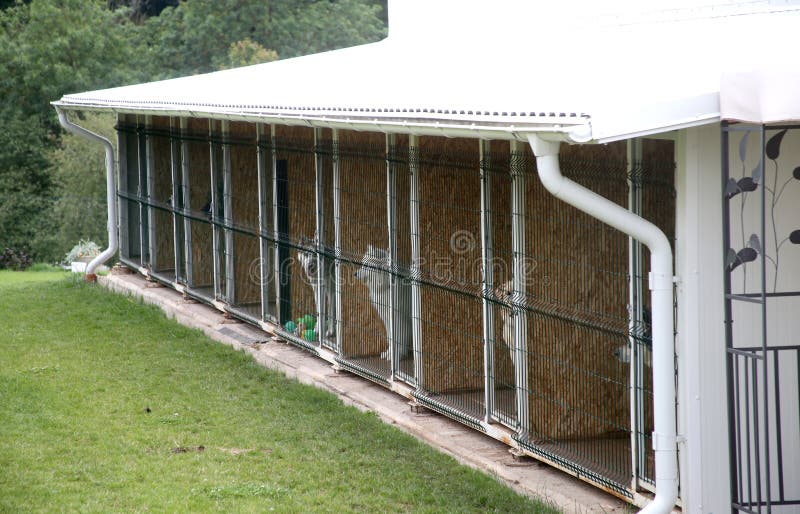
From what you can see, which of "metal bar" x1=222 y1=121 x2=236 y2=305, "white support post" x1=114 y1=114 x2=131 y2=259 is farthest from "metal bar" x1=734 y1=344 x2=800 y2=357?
"white support post" x1=114 y1=114 x2=131 y2=259

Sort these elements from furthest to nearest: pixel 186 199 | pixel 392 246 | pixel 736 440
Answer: pixel 186 199, pixel 392 246, pixel 736 440

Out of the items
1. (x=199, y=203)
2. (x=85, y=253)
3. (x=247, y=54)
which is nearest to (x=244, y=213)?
(x=199, y=203)

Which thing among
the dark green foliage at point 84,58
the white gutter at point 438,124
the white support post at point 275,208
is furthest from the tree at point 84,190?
the white gutter at point 438,124

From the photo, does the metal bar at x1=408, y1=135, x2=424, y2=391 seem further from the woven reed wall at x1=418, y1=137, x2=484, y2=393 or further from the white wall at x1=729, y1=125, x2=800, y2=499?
the white wall at x1=729, y1=125, x2=800, y2=499

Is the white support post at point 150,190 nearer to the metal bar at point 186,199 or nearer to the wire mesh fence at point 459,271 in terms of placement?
the metal bar at point 186,199

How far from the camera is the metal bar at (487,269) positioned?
25.0 ft

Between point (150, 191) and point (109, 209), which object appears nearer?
point (150, 191)

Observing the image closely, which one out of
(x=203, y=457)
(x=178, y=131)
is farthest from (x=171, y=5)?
(x=203, y=457)

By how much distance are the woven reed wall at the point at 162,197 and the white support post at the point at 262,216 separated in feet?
11.3

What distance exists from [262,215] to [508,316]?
14.8 feet

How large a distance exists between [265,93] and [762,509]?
6078 mm

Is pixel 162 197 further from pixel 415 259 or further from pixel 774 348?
pixel 774 348

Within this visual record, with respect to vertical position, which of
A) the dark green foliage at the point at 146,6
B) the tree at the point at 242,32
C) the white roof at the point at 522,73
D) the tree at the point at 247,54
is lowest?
the white roof at the point at 522,73

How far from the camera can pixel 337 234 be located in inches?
391
